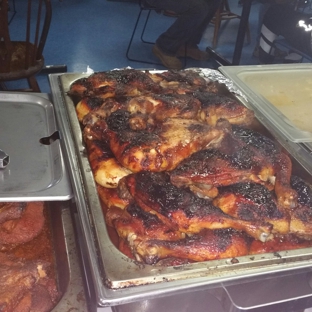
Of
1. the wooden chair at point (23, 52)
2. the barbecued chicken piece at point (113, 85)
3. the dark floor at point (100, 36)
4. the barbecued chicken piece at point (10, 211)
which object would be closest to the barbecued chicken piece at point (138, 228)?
the barbecued chicken piece at point (10, 211)

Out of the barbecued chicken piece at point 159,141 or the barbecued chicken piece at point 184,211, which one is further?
the barbecued chicken piece at point 159,141

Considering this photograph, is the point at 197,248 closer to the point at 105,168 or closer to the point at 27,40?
the point at 105,168

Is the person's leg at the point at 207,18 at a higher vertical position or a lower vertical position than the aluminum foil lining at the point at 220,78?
lower

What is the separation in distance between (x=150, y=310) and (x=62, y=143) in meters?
0.69

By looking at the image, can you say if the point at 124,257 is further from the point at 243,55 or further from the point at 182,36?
the point at 243,55

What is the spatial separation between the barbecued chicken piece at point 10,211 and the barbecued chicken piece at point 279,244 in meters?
0.84

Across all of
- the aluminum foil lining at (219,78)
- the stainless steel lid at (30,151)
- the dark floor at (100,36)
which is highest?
the aluminum foil lining at (219,78)

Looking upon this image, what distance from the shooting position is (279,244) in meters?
1.12

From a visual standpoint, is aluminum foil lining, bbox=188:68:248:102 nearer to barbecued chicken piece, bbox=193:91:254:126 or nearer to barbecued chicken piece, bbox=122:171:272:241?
barbecued chicken piece, bbox=193:91:254:126

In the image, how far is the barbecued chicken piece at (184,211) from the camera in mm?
1068

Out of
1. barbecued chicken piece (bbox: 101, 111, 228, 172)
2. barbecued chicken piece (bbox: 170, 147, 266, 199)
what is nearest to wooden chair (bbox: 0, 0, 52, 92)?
barbecued chicken piece (bbox: 101, 111, 228, 172)

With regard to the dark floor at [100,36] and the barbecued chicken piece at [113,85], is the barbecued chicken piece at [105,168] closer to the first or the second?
the barbecued chicken piece at [113,85]

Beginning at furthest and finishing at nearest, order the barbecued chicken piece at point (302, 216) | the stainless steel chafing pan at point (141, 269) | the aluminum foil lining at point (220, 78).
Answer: the aluminum foil lining at point (220, 78)
the barbecued chicken piece at point (302, 216)
the stainless steel chafing pan at point (141, 269)

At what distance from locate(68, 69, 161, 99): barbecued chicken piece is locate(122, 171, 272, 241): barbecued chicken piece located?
0.67 m
